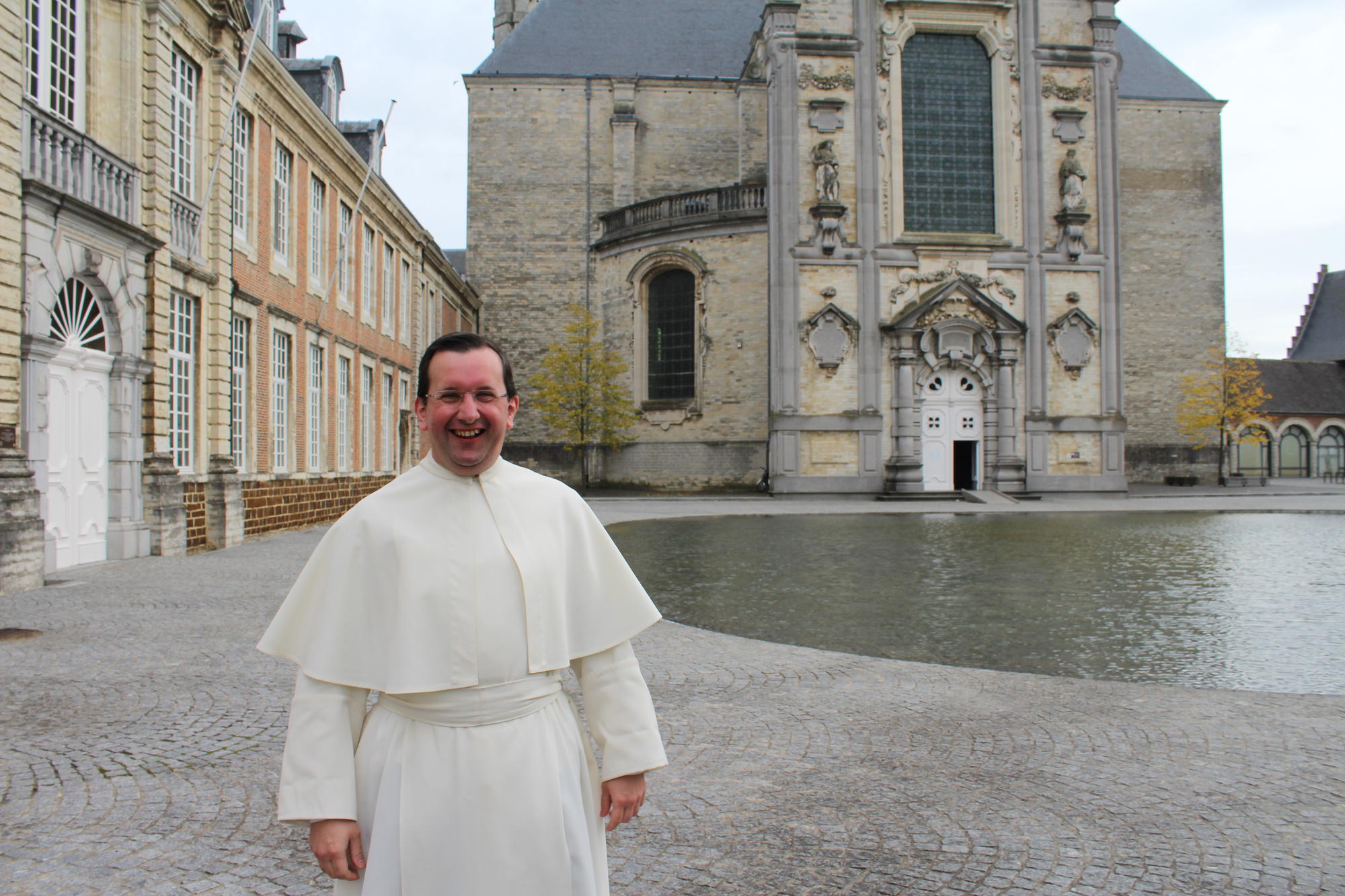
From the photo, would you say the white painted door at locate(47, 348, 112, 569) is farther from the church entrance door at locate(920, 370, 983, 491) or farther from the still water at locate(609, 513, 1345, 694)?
the church entrance door at locate(920, 370, 983, 491)

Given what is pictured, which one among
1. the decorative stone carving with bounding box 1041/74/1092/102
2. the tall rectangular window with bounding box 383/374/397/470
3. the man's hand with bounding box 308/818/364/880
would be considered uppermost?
the decorative stone carving with bounding box 1041/74/1092/102

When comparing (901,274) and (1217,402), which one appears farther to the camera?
(1217,402)

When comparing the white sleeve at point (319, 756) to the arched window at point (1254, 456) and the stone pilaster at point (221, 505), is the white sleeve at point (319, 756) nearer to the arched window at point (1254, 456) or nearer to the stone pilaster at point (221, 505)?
the stone pilaster at point (221, 505)

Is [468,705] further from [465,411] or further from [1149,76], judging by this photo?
[1149,76]

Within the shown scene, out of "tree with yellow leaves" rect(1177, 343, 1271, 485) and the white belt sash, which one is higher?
"tree with yellow leaves" rect(1177, 343, 1271, 485)

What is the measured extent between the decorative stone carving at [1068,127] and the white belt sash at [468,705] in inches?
1204

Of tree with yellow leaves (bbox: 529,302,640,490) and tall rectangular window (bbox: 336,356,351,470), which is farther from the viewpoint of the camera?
tree with yellow leaves (bbox: 529,302,640,490)

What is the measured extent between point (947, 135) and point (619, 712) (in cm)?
2974

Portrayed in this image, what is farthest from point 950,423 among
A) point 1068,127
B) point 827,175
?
point 1068,127

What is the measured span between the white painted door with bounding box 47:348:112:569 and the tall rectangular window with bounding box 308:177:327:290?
25.1 feet

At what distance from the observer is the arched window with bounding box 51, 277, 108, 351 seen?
35.1ft

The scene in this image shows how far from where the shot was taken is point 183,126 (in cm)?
1340

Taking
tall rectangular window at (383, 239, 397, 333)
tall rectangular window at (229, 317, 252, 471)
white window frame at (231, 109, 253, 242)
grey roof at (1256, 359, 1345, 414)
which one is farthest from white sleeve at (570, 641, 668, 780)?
grey roof at (1256, 359, 1345, 414)

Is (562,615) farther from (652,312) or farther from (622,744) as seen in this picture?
(652,312)
